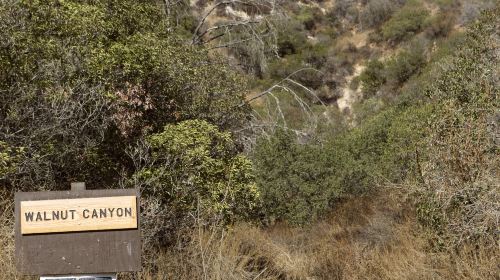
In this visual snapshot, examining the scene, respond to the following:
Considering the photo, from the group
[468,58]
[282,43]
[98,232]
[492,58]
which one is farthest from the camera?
[282,43]

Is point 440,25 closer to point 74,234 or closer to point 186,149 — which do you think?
point 186,149

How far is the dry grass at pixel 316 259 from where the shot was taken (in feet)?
16.1

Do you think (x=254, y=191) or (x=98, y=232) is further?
(x=254, y=191)

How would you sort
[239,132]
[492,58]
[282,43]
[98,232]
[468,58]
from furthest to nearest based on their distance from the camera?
[282,43] < [239,132] < [468,58] < [492,58] < [98,232]

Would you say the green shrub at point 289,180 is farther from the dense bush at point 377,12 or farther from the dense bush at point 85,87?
the dense bush at point 377,12

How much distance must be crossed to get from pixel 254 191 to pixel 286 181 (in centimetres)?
594

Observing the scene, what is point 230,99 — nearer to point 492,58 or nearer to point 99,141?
point 99,141

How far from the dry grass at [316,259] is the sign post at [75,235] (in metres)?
0.66

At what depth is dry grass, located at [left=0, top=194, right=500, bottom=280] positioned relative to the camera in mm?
4898

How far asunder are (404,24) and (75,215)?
34876 mm

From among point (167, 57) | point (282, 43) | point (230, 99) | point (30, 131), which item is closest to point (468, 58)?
point (230, 99)

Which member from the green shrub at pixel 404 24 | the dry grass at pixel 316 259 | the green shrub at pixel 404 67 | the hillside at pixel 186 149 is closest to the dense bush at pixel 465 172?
the hillside at pixel 186 149

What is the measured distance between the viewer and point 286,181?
42.2ft

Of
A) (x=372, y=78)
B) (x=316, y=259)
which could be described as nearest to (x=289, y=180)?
(x=316, y=259)
